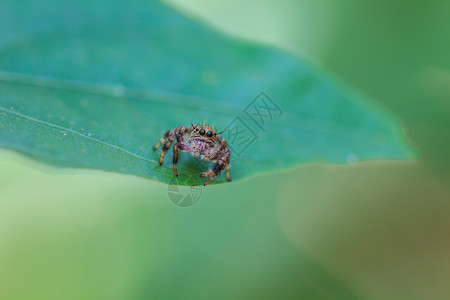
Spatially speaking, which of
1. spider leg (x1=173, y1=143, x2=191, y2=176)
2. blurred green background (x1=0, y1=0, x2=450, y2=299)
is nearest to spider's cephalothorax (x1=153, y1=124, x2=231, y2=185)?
spider leg (x1=173, y1=143, x2=191, y2=176)

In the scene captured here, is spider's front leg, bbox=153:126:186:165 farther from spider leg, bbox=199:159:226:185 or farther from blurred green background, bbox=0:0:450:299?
blurred green background, bbox=0:0:450:299

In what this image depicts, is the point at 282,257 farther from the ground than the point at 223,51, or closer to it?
closer to it

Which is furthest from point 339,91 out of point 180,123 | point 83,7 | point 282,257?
point 282,257

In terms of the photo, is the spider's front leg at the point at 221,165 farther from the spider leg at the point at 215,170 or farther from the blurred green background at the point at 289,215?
the blurred green background at the point at 289,215

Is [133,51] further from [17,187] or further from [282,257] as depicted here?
[282,257]

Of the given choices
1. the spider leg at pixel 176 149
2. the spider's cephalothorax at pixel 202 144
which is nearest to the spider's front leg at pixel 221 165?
the spider's cephalothorax at pixel 202 144

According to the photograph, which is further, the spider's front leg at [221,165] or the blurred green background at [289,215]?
the blurred green background at [289,215]

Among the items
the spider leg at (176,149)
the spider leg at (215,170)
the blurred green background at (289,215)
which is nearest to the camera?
the spider leg at (176,149)
